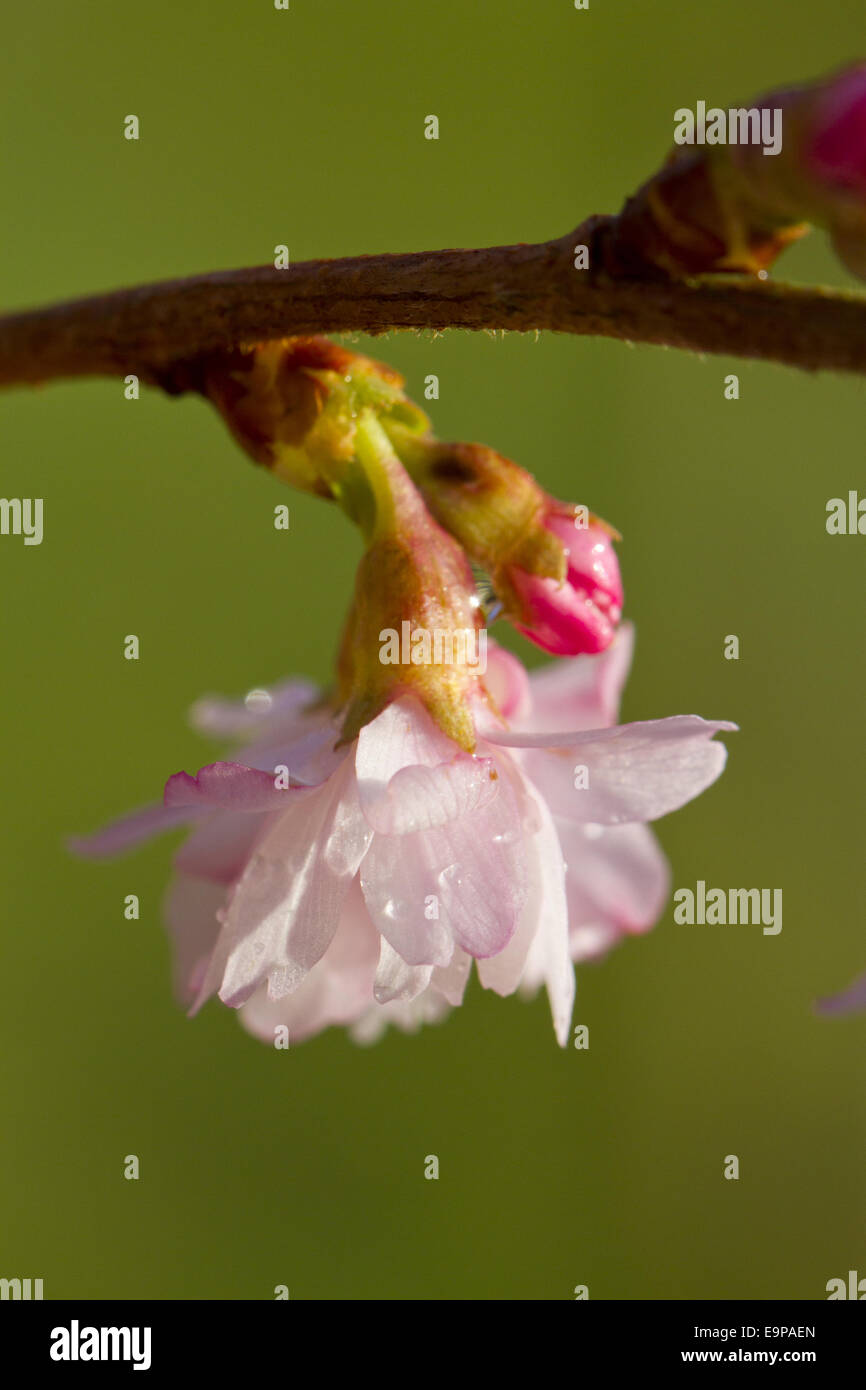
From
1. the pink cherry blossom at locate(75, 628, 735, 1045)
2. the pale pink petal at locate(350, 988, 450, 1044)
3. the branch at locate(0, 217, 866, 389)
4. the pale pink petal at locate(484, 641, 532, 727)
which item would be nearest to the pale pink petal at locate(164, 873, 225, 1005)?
the pink cherry blossom at locate(75, 628, 735, 1045)

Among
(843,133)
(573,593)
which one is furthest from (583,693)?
(843,133)

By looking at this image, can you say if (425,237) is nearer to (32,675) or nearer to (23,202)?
(23,202)

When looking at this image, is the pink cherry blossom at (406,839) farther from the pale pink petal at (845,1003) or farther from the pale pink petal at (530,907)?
the pale pink petal at (845,1003)

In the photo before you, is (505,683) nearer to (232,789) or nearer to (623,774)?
(623,774)

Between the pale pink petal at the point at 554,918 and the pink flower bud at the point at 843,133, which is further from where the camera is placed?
the pale pink petal at the point at 554,918

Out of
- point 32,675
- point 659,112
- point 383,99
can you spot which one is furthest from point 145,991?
point 659,112

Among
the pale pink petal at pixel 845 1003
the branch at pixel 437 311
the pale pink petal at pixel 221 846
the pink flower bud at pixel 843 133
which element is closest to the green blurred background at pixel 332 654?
the pale pink petal at pixel 221 846
